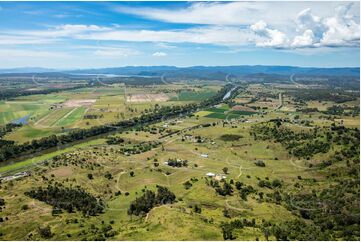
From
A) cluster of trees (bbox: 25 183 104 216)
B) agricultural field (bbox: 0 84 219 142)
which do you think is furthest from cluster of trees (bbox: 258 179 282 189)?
agricultural field (bbox: 0 84 219 142)

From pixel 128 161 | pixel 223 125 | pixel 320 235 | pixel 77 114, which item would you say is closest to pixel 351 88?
pixel 223 125

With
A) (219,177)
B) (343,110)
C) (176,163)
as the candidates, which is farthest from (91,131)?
(343,110)

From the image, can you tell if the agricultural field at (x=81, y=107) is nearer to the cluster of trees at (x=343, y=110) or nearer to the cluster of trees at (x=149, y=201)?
the cluster of trees at (x=149, y=201)

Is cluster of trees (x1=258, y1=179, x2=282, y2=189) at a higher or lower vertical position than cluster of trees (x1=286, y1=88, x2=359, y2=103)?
lower

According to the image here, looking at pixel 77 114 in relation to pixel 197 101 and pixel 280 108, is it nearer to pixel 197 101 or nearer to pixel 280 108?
pixel 197 101

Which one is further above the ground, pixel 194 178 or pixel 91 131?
pixel 91 131

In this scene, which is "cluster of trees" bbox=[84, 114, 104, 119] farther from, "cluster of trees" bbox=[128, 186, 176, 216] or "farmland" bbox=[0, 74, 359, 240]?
"cluster of trees" bbox=[128, 186, 176, 216]

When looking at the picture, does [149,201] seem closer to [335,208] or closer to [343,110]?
[335,208]
